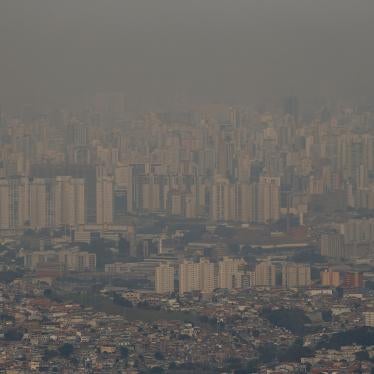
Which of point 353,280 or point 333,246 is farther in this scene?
point 333,246

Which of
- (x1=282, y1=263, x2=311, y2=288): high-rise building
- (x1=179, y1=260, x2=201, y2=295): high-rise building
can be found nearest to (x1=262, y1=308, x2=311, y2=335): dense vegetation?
(x1=179, y1=260, x2=201, y2=295): high-rise building

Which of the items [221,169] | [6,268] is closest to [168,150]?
[221,169]

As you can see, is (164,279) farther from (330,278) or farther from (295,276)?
(330,278)

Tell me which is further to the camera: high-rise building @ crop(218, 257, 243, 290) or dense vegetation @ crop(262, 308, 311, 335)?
high-rise building @ crop(218, 257, 243, 290)

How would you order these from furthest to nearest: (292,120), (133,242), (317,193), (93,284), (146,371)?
(292,120)
(317,193)
(133,242)
(93,284)
(146,371)

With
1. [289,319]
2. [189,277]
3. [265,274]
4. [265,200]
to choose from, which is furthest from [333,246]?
[289,319]

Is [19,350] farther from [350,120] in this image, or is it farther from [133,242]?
[350,120]

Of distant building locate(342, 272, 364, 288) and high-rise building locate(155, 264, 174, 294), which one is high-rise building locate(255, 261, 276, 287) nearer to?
distant building locate(342, 272, 364, 288)
